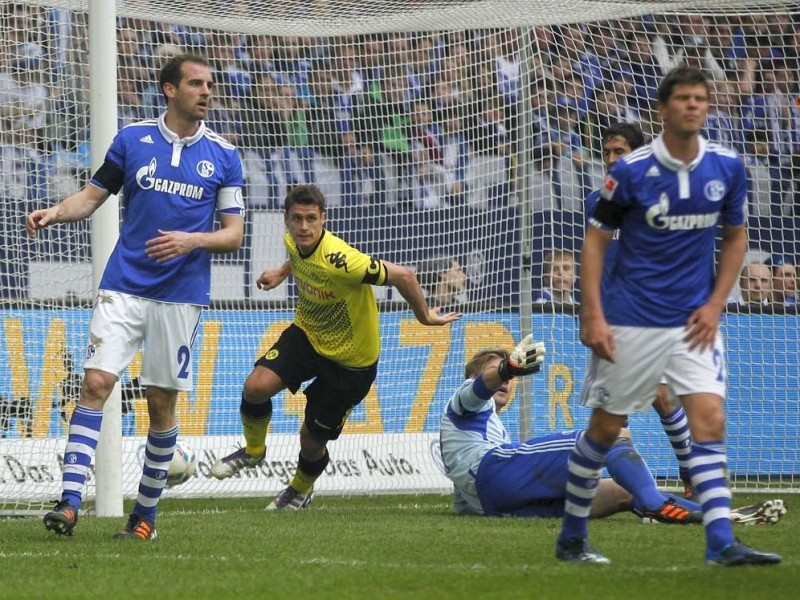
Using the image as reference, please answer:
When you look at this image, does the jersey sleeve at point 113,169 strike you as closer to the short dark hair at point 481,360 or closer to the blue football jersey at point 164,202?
the blue football jersey at point 164,202

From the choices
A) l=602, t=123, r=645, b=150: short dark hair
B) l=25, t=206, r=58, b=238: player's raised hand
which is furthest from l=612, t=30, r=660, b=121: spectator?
l=25, t=206, r=58, b=238: player's raised hand

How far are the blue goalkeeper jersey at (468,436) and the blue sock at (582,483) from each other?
237 centimetres

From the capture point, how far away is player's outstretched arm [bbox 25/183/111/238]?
6281 millimetres

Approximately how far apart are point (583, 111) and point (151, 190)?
6.41 metres

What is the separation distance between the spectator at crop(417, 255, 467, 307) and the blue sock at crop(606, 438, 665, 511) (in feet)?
14.7

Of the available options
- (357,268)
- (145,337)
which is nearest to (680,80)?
(145,337)

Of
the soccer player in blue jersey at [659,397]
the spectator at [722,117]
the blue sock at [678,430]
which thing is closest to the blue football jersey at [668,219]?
the soccer player in blue jersey at [659,397]

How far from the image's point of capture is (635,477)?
22.8 feet

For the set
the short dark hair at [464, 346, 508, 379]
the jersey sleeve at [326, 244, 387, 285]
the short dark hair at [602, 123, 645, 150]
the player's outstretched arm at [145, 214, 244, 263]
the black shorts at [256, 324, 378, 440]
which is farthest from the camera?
the black shorts at [256, 324, 378, 440]

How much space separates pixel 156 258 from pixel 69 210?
54cm

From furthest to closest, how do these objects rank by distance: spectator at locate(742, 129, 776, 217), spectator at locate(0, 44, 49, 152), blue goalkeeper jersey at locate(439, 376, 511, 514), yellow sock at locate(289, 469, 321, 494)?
spectator at locate(742, 129, 776, 217)
spectator at locate(0, 44, 49, 152)
yellow sock at locate(289, 469, 321, 494)
blue goalkeeper jersey at locate(439, 376, 511, 514)

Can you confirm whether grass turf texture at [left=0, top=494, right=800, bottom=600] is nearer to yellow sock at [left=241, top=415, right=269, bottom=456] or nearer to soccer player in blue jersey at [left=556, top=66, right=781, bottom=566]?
soccer player in blue jersey at [left=556, top=66, right=781, bottom=566]

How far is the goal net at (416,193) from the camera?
10.2 meters

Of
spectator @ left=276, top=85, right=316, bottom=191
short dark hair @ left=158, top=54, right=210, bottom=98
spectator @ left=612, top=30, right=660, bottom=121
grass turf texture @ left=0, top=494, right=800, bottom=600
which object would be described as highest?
spectator @ left=612, top=30, right=660, bottom=121
